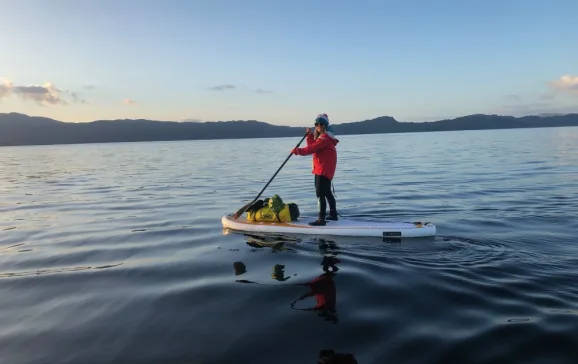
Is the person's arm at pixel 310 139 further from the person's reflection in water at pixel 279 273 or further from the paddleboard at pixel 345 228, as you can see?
the person's reflection in water at pixel 279 273

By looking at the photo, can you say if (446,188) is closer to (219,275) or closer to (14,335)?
(219,275)

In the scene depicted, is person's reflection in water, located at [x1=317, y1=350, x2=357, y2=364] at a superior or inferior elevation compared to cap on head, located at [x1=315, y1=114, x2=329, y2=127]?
inferior

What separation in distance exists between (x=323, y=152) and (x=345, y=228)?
2.17 meters

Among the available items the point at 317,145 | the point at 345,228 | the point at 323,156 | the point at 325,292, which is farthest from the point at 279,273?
the point at 323,156

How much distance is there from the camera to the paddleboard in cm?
1062

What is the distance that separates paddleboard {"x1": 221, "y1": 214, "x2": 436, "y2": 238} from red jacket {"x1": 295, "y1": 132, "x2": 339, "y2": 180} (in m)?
1.46

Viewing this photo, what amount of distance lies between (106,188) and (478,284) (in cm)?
2209

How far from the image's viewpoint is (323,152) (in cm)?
1173

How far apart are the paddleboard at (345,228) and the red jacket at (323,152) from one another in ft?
4.77

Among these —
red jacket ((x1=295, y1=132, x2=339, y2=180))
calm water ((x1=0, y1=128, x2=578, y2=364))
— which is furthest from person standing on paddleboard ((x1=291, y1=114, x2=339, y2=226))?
calm water ((x1=0, y1=128, x2=578, y2=364))

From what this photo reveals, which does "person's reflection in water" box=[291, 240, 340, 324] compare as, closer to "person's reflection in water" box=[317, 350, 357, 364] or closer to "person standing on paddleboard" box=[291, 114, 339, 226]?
"person's reflection in water" box=[317, 350, 357, 364]

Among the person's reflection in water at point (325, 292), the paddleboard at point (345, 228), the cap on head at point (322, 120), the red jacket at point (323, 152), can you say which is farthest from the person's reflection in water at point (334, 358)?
the cap on head at point (322, 120)

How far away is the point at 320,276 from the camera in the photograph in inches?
313

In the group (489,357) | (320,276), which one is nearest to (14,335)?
(320,276)
